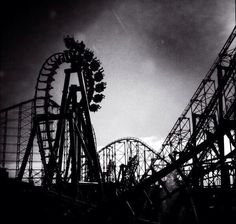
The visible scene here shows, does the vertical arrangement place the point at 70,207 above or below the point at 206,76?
below

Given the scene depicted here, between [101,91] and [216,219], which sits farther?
[101,91]

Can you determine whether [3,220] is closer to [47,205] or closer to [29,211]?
[29,211]

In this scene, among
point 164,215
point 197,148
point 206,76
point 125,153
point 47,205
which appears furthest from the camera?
point 125,153

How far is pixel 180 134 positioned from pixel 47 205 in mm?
15783

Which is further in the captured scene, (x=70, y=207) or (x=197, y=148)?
(x=70, y=207)

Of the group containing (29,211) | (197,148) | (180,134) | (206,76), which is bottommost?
(29,211)

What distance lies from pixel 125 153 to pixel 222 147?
592 inches

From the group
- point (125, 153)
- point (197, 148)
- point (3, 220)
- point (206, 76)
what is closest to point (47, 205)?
point (3, 220)

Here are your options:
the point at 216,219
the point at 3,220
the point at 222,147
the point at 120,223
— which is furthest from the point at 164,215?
the point at 3,220

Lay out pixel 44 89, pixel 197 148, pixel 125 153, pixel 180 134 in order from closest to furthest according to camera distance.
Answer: pixel 197 148 < pixel 44 89 < pixel 180 134 < pixel 125 153

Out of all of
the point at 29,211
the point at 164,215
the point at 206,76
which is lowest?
the point at 164,215

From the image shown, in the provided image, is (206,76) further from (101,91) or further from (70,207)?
(70,207)

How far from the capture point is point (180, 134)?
781 inches

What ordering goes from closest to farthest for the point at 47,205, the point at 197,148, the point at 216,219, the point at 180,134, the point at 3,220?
1. the point at 197,148
2. the point at 3,220
3. the point at 47,205
4. the point at 216,219
5. the point at 180,134
